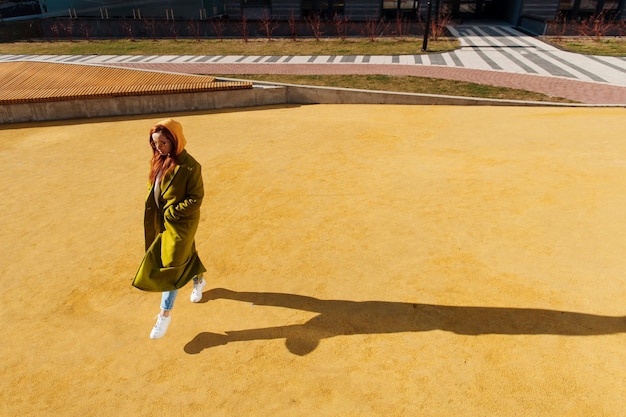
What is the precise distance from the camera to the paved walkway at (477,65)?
1294 centimetres

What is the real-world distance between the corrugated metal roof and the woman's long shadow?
893 centimetres

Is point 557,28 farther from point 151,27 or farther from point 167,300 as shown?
point 167,300

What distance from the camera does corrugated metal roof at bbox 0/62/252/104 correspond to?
36.4 ft

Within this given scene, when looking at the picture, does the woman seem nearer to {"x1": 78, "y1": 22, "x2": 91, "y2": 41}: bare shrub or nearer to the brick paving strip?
the brick paving strip

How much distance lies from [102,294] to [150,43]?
23.2 meters

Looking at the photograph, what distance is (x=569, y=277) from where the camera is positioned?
450 centimetres

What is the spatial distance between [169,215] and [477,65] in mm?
16218

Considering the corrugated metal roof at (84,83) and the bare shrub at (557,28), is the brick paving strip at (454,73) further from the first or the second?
the bare shrub at (557,28)

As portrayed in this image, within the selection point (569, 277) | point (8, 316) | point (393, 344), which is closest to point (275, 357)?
point (393, 344)

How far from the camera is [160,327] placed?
3.98 meters

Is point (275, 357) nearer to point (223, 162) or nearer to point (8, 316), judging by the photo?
point (8, 316)

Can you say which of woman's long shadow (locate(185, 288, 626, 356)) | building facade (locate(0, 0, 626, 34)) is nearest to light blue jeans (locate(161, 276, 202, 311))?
woman's long shadow (locate(185, 288, 626, 356))

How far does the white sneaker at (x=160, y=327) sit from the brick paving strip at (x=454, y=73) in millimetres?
11604

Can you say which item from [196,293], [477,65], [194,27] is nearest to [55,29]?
[194,27]
